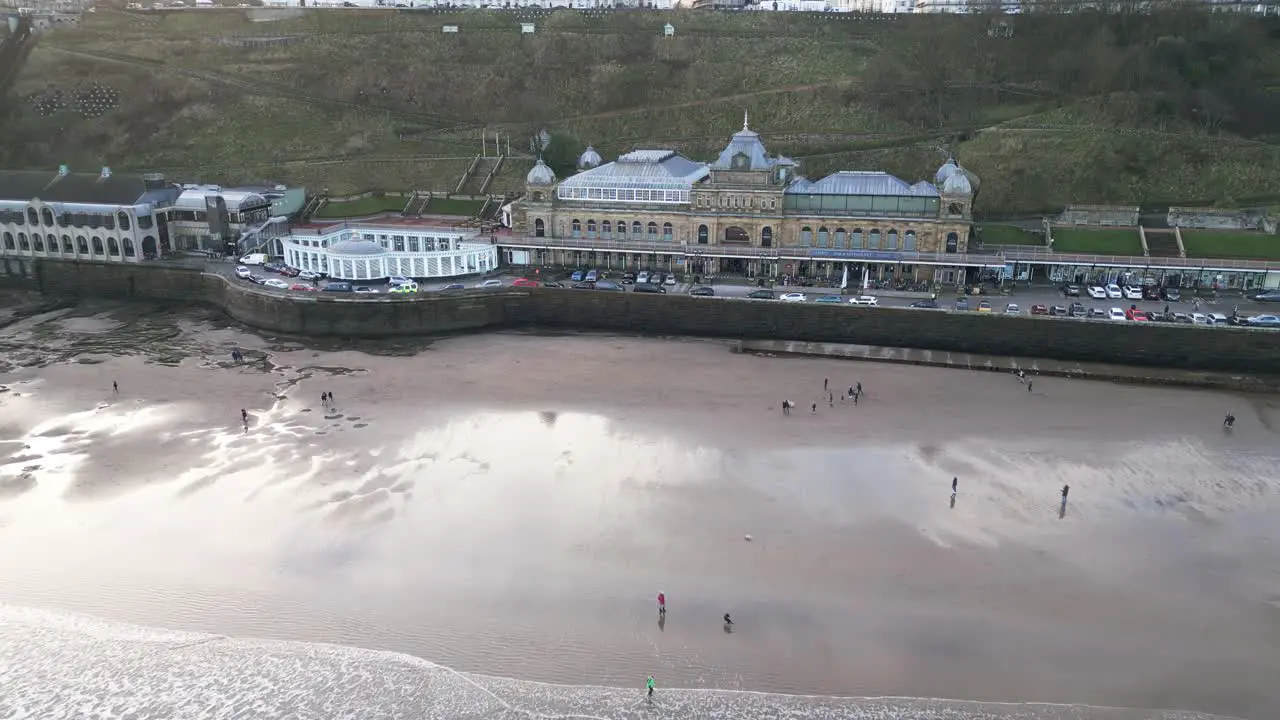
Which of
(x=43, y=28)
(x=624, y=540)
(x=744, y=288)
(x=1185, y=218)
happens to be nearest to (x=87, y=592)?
(x=624, y=540)

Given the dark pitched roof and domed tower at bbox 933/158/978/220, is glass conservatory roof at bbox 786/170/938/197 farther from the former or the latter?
the dark pitched roof

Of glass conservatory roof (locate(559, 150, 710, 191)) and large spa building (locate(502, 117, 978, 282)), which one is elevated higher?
glass conservatory roof (locate(559, 150, 710, 191))

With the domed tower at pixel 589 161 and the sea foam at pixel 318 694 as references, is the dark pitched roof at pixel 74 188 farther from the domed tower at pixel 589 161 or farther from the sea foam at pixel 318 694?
the sea foam at pixel 318 694

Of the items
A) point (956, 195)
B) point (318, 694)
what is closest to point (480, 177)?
point (956, 195)

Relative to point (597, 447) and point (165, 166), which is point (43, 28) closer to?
point (165, 166)

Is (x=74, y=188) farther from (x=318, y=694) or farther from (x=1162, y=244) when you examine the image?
(x=1162, y=244)

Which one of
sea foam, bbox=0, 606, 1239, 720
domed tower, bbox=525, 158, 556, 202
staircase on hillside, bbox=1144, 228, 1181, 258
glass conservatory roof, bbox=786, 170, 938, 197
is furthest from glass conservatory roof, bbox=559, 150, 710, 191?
sea foam, bbox=0, 606, 1239, 720
